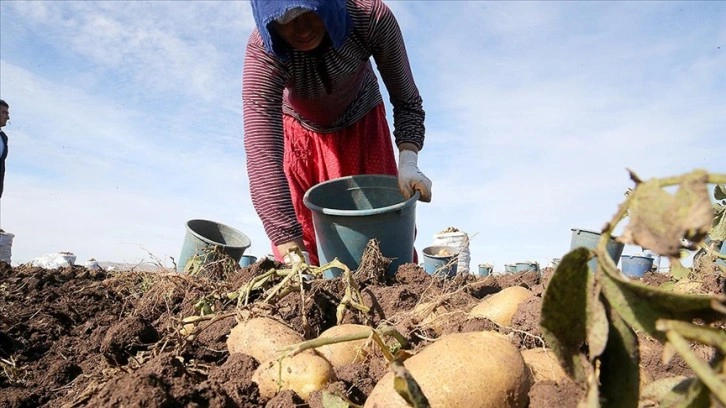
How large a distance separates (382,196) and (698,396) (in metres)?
3.24

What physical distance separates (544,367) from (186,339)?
102 centimetres

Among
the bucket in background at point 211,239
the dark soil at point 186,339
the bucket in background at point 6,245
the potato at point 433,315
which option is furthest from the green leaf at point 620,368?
the bucket in background at point 6,245

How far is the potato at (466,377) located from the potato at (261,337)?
0.55 m

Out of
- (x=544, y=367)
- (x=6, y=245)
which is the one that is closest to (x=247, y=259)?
(x=6, y=245)

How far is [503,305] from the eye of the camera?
1951 millimetres

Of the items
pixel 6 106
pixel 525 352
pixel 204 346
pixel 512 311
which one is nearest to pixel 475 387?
pixel 525 352

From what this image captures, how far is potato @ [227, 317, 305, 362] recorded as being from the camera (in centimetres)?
164

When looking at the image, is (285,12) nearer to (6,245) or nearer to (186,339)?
(186,339)

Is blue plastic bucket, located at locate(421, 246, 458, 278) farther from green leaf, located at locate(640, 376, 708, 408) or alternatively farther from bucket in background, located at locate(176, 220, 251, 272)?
green leaf, located at locate(640, 376, 708, 408)

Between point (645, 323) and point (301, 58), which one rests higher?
point (301, 58)

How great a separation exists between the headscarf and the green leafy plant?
2519mm

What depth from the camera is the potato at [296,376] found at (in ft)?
4.67

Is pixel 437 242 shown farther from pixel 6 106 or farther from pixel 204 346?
pixel 204 346

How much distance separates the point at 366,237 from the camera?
3.20 m
